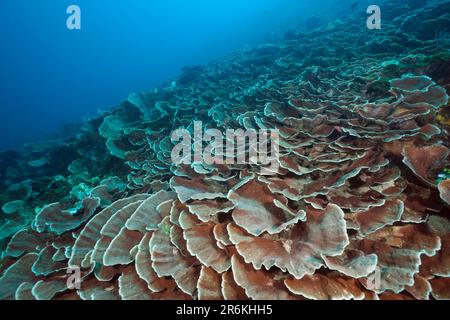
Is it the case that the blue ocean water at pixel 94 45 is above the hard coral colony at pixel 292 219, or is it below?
above

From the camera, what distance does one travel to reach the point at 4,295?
2.73 metres

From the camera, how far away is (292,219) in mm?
2279

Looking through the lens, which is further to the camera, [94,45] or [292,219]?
[94,45]

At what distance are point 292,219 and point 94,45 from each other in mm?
122266

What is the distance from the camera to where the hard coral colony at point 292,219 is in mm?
2147

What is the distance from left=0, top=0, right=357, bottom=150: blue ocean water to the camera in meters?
61.8

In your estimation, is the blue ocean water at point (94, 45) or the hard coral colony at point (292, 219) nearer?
the hard coral colony at point (292, 219)

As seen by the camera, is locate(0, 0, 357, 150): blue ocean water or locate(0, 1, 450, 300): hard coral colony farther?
locate(0, 0, 357, 150): blue ocean water

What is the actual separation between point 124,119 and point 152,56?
85173 mm

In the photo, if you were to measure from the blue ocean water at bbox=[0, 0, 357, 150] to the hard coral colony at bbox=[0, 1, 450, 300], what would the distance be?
54175mm

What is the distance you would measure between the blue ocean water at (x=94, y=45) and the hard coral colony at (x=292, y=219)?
178ft

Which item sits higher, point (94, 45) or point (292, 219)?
point (94, 45)
